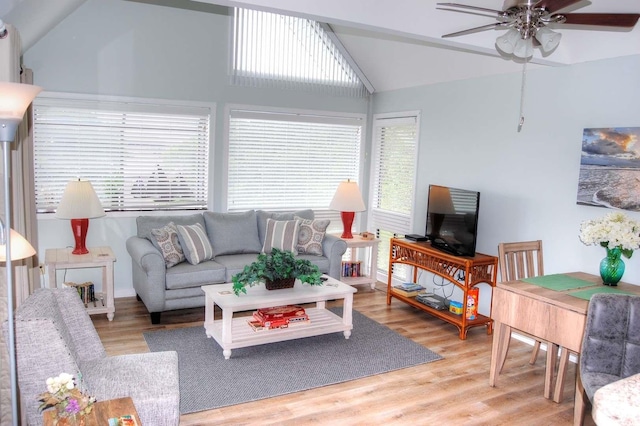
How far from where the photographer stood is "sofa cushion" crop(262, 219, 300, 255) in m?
5.55

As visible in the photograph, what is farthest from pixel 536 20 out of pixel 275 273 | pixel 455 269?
pixel 455 269

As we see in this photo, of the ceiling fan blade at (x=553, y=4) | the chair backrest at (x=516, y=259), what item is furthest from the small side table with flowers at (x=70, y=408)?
the chair backrest at (x=516, y=259)

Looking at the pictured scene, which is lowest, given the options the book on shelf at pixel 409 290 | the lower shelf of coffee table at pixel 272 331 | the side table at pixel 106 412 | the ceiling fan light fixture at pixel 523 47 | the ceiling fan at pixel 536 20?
the lower shelf of coffee table at pixel 272 331

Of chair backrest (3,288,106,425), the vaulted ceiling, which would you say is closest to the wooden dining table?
the vaulted ceiling

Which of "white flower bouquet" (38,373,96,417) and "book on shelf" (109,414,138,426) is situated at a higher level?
"white flower bouquet" (38,373,96,417)

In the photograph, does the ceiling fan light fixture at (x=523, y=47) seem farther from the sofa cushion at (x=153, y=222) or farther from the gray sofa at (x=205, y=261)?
the sofa cushion at (x=153, y=222)

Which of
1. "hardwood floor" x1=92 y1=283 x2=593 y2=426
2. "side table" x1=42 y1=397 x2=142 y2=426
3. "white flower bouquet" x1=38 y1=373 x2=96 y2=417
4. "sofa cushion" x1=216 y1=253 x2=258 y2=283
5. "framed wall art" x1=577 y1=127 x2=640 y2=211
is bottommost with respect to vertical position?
"hardwood floor" x1=92 y1=283 x2=593 y2=426

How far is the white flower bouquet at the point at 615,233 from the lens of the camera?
11.4 feet

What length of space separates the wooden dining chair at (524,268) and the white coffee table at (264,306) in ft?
4.37

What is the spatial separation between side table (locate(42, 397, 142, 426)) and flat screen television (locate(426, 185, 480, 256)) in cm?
334

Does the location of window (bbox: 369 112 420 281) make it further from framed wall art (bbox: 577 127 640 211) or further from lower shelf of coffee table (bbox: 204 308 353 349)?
framed wall art (bbox: 577 127 640 211)

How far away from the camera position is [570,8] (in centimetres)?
251

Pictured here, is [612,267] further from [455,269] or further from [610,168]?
[455,269]

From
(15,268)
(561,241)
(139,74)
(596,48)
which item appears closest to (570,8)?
(596,48)
